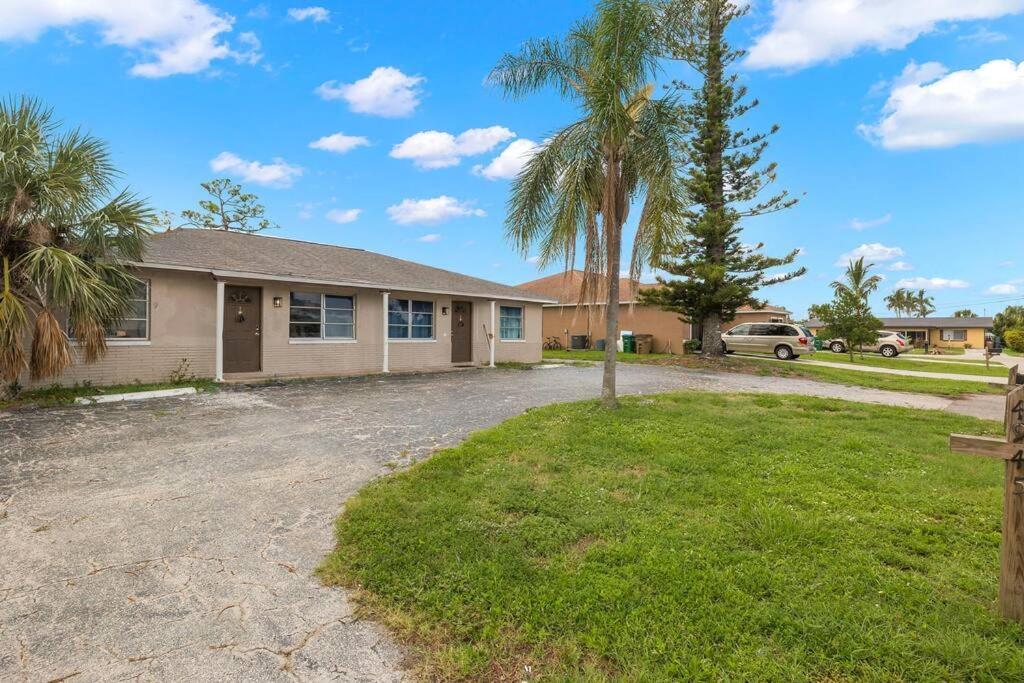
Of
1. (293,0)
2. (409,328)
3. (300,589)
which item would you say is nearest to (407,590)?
(300,589)

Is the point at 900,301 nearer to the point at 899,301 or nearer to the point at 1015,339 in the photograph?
the point at 899,301

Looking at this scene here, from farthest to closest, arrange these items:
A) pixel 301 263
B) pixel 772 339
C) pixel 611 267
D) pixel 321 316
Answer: pixel 772 339 < pixel 301 263 < pixel 321 316 < pixel 611 267

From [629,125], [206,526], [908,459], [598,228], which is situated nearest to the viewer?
[206,526]

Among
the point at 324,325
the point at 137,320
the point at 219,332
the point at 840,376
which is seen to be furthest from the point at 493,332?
the point at 840,376

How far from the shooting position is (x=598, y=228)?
790cm

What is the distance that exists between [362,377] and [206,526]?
9095mm

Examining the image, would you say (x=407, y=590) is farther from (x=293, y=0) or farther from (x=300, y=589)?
(x=293, y=0)

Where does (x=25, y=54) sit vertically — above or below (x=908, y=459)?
above

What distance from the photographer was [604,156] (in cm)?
768

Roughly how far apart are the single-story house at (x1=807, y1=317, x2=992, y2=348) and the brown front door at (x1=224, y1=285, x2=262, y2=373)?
56990 millimetres

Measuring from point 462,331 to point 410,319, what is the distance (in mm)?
2132

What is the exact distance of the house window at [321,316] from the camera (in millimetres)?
12094

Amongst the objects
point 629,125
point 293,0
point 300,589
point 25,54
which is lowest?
point 300,589

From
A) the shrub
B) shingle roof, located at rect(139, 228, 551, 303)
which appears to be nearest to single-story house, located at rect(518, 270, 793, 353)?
shingle roof, located at rect(139, 228, 551, 303)
